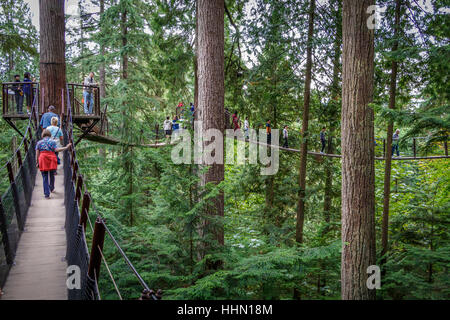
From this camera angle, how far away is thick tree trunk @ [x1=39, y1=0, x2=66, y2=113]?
28.2ft

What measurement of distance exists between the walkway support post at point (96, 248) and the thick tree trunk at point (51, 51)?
7.66m

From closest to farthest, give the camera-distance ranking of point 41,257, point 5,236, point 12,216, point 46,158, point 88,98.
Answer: point 5,236 → point 41,257 → point 12,216 → point 46,158 → point 88,98

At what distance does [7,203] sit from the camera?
4.27 metres

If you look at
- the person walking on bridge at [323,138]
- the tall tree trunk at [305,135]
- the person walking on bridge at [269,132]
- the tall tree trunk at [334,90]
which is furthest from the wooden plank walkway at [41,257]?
the person walking on bridge at [323,138]

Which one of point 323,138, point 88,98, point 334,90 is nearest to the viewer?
point 334,90

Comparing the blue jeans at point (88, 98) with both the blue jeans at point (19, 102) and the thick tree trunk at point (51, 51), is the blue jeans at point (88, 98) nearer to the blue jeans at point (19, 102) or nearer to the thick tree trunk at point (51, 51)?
the thick tree trunk at point (51, 51)

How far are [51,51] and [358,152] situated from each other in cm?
835

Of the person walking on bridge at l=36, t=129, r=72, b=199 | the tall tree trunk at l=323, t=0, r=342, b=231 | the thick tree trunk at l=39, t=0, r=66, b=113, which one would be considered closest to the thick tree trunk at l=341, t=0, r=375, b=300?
the tall tree trunk at l=323, t=0, r=342, b=231

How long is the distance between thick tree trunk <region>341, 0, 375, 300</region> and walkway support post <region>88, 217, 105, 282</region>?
441 cm

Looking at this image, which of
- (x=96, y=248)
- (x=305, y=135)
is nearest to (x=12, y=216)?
(x=96, y=248)

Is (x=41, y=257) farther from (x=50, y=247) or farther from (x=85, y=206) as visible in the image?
(x=85, y=206)

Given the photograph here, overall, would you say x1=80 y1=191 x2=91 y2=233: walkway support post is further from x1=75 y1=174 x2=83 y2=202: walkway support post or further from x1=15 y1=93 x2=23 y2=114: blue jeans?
x1=15 y1=93 x2=23 y2=114: blue jeans

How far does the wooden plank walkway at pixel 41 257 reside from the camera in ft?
11.5

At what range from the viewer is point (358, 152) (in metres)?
5.57
